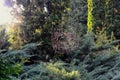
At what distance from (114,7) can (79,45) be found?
21.6 ft

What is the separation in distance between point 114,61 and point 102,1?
7.35 meters

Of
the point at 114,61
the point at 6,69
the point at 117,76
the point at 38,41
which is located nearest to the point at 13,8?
the point at 38,41

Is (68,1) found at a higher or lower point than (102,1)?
lower

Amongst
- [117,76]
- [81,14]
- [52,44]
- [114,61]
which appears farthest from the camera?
[81,14]

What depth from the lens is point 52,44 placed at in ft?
26.0

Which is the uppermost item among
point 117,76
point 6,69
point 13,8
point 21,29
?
point 13,8

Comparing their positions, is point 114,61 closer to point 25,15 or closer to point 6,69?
point 25,15

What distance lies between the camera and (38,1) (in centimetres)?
825

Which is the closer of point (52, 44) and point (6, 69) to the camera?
point (6, 69)

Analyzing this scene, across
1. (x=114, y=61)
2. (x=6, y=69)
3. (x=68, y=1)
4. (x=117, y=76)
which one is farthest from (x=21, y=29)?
(x=6, y=69)

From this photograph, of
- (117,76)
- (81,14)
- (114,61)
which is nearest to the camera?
(117,76)

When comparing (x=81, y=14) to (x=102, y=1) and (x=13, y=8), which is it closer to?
(x=102, y=1)

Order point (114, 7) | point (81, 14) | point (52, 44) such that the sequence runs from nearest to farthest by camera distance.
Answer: point (52, 44) < point (114, 7) < point (81, 14)

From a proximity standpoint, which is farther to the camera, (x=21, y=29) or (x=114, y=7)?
(x=114, y=7)
